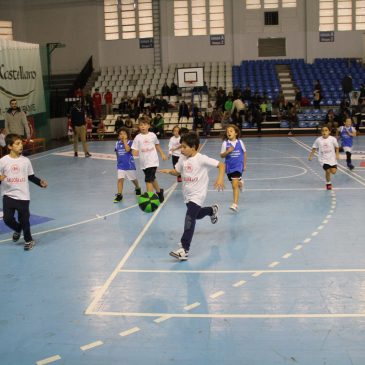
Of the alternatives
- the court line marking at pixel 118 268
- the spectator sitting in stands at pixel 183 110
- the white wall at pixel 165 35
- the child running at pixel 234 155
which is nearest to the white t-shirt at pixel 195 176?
the court line marking at pixel 118 268

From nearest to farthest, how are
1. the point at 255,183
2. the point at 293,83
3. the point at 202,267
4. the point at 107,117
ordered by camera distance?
the point at 202,267 → the point at 255,183 → the point at 107,117 → the point at 293,83

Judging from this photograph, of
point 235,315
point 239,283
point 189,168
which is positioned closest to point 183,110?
point 189,168

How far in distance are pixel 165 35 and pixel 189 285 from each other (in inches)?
1221

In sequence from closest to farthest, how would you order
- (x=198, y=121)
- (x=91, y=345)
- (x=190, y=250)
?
(x=91, y=345) → (x=190, y=250) → (x=198, y=121)

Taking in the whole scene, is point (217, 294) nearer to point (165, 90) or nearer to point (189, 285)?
point (189, 285)

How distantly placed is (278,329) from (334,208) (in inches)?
230

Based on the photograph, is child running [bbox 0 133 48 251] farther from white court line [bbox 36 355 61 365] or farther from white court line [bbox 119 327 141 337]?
white court line [bbox 36 355 61 365]

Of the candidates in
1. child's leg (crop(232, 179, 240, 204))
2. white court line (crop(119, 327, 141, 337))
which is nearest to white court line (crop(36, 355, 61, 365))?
white court line (crop(119, 327, 141, 337))

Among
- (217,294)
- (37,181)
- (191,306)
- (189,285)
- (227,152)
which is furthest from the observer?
(227,152)

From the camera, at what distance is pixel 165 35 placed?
35.8 meters

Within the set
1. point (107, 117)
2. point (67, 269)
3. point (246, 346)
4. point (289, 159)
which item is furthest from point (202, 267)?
point (107, 117)

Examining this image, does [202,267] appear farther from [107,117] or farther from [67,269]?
[107,117]

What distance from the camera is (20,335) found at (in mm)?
5418

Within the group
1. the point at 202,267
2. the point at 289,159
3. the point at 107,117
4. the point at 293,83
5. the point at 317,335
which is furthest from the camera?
the point at 293,83
